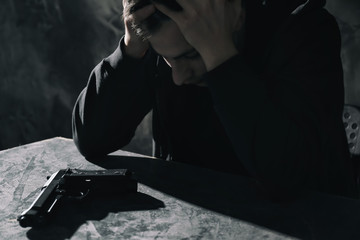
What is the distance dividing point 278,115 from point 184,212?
0.29 meters

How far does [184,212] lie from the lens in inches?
35.2

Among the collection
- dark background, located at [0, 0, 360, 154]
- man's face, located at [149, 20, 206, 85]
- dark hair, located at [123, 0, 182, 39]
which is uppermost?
dark hair, located at [123, 0, 182, 39]

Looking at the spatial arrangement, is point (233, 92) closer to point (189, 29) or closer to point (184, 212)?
point (189, 29)

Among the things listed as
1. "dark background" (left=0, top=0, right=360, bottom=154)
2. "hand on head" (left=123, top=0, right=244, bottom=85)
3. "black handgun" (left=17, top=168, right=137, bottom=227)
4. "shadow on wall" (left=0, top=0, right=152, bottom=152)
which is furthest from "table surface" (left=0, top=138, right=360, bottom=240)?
"shadow on wall" (left=0, top=0, right=152, bottom=152)

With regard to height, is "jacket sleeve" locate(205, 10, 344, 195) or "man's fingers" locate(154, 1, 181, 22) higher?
A: "man's fingers" locate(154, 1, 181, 22)

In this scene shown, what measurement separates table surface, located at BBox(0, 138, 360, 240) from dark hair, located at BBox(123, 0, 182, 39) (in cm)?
36

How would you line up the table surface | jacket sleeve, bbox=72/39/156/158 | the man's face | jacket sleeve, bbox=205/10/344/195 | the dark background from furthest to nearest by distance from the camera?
the dark background, jacket sleeve, bbox=72/39/156/158, the man's face, jacket sleeve, bbox=205/10/344/195, the table surface

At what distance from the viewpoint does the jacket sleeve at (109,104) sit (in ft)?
4.20

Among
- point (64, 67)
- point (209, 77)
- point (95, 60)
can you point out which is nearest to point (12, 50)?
point (64, 67)

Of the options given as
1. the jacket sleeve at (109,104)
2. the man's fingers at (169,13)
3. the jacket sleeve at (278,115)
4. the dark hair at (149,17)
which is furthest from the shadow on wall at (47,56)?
the jacket sleeve at (278,115)

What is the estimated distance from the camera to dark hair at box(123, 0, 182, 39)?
1.00m

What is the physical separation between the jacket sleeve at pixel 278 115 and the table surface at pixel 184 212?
2.9 inches

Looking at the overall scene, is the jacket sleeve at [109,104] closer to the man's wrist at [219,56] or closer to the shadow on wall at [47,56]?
the man's wrist at [219,56]

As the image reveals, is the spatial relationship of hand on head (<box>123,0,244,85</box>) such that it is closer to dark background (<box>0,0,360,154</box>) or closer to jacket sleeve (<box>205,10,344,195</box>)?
jacket sleeve (<box>205,10,344,195</box>)
